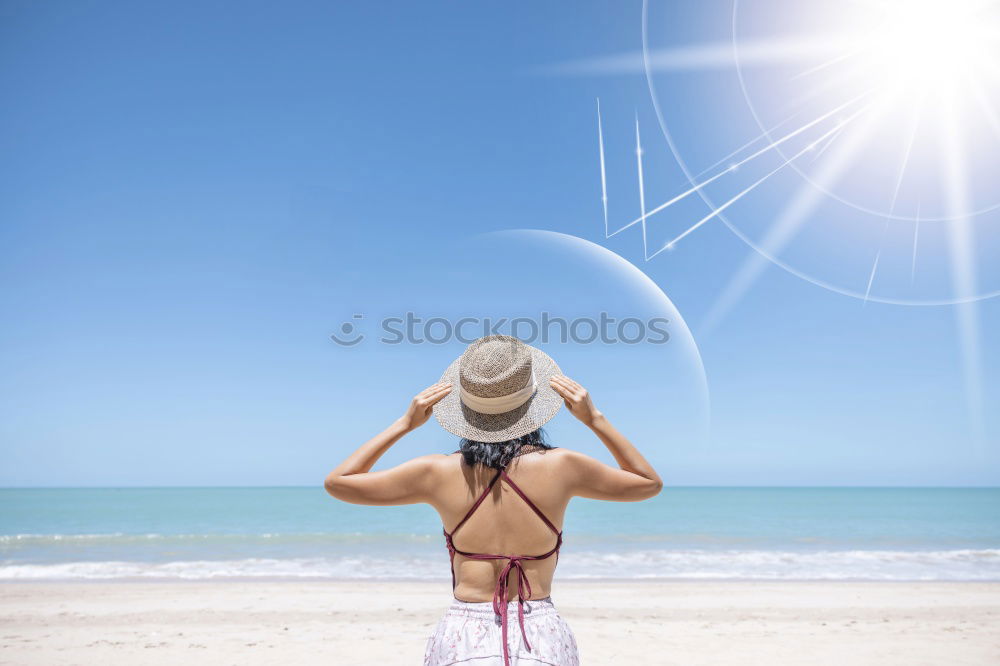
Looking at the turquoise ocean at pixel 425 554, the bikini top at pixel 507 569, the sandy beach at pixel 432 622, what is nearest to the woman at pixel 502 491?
the bikini top at pixel 507 569

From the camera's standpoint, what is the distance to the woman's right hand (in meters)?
2.04

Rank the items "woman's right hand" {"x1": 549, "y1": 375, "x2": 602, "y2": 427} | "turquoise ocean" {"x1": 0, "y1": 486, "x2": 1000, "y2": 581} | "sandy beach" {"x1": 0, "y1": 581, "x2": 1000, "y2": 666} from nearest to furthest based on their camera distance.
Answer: "woman's right hand" {"x1": 549, "y1": 375, "x2": 602, "y2": 427} < "sandy beach" {"x1": 0, "y1": 581, "x2": 1000, "y2": 666} < "turquoise ocean" {"x1": 0, "y1": 486, "x2": 1000, "y2": 581}

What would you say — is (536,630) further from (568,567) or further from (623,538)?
(623,538)

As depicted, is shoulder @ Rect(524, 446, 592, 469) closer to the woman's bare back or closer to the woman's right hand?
the woman's bare back

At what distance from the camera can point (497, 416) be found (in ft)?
6.65

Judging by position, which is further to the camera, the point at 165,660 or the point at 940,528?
the point at 940,528

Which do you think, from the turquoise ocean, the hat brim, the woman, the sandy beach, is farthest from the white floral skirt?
the turquoise ocean

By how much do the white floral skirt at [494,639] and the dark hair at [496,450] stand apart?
15.7 inches

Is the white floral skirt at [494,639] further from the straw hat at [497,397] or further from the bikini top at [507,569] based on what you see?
the straw hat at [497,397]

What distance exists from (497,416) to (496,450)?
0.10m

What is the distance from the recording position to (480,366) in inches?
79.4

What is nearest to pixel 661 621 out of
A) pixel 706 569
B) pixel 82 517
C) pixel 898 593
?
pixel 898 593

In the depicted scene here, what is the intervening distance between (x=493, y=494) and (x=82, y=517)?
3775 centimetres

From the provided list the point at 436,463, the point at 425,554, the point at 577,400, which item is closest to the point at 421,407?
the point at 436,463
